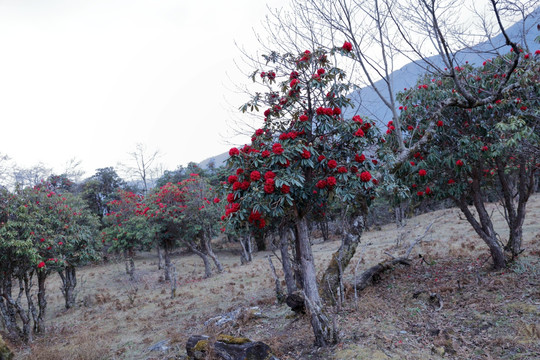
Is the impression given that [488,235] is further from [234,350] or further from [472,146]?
[234,350]

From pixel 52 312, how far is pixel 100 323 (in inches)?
240

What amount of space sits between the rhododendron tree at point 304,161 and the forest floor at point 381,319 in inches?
45.7

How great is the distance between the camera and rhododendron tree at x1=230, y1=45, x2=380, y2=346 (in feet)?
14.1

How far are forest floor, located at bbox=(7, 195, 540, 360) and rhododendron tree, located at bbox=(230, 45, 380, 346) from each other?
3.81 feet

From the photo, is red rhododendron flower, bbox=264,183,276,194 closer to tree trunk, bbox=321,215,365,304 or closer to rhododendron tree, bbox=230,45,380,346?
rhododendron tree, bbox=230,45,380,346

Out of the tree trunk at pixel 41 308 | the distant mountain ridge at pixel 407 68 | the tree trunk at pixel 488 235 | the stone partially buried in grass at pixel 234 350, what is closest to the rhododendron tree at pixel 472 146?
the tree trunk at pixel 488 235

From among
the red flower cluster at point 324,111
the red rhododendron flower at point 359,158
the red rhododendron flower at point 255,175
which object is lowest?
the red rhododendron flower at point 255,175

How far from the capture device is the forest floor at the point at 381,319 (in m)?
4.83

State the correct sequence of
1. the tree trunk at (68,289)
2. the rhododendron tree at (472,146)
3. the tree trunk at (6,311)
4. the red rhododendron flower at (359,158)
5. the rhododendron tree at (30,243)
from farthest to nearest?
the tree trunk at (68,289) < the tree trunk at (6,311) < the rhododendron tree at (30,243) < the rhododendron tree at (472,146) < the red rhododendron flower at (359,158)

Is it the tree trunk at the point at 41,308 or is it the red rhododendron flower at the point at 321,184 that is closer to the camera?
the red rhododendron flower at the point at 321,184

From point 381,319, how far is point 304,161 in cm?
378

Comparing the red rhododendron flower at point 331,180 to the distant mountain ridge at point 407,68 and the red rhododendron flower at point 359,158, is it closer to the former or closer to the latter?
the red rhododendron flower at point 359,158

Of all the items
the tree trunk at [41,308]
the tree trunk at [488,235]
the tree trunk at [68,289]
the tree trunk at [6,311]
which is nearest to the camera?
the tree trunk at [488,235]

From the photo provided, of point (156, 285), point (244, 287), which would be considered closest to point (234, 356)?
point (244, 287)
